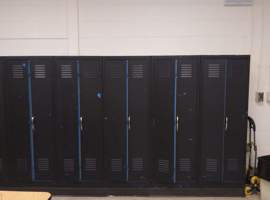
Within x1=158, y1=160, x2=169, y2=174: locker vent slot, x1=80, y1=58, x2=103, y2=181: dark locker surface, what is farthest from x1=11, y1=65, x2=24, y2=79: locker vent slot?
x1=158, y1=160, x2=169, y2=174: locker vent slot

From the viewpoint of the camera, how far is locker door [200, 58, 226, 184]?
13.3ft

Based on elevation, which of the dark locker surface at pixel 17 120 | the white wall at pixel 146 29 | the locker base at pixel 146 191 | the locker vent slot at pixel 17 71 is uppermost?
the white wall at pixel 146 29

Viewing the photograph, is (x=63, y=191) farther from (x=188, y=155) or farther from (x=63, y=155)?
(x=188, y=155)

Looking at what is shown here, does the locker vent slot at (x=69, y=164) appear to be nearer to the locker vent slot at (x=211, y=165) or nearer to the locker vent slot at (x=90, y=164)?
the locker vent slot at (x=90, y=164)

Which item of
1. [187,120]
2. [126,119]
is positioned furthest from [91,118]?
[187,120]

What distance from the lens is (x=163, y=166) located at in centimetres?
418

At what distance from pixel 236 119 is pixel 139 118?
1.40m

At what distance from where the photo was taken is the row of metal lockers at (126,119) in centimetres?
406

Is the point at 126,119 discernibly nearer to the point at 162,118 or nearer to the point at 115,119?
the point at 115,119

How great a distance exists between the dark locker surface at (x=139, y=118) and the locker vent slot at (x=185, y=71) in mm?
460

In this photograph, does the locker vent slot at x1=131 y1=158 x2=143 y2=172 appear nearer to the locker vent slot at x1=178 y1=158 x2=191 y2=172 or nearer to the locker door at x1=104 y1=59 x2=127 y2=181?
the locker door at x1=104 y1=59 x2=127 y2=181

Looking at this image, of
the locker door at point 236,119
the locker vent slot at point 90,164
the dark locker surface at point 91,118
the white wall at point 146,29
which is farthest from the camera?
the white wall at point 146,29

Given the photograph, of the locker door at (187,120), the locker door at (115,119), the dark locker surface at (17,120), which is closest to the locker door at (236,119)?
the locker door at (187,120)

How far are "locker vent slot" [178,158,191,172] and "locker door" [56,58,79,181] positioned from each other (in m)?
1.54
